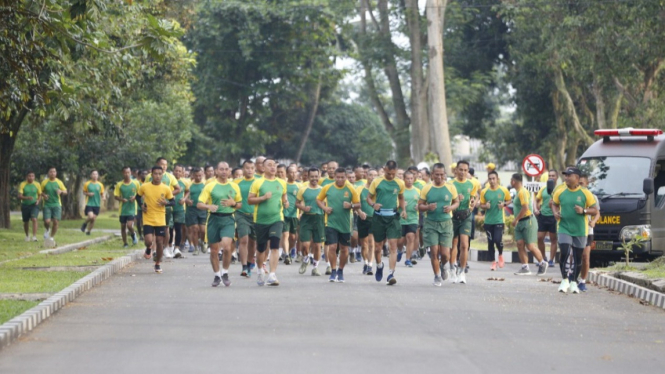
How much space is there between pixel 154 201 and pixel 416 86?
993 inches

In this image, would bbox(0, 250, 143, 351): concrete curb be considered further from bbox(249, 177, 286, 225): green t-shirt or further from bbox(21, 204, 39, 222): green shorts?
bbox(21, 204, 39, 222): green shorts

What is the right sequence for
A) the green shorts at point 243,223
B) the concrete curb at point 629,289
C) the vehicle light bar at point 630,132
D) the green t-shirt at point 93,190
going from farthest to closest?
1. the green t-shirt at point 93,190
2. the vehicle light bar at point 630,132
3. the green shorts at point 243,223
4. the concrete curb at point 629,289

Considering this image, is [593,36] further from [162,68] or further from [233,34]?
[233,34]

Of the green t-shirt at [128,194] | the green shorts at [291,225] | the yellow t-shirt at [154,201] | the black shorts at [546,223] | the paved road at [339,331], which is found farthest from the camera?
the green t-shirt at [128,194]

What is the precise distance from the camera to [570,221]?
16.2m

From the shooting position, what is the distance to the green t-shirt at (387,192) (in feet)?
56.1

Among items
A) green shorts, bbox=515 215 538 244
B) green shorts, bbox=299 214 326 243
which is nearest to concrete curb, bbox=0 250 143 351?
green shorts, bbox=299 214 326 243

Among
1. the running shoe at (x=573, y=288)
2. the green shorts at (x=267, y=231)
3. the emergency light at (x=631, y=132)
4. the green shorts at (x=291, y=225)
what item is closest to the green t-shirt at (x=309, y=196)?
the green shorts at (x=291, y=225)

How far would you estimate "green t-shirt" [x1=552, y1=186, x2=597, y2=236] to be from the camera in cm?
1608

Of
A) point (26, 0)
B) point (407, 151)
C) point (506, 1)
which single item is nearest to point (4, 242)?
point (26, 0)

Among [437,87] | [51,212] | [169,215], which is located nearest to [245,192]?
[169,215]

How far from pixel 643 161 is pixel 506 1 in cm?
2136

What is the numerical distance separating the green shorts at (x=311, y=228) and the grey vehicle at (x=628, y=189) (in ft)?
16.6

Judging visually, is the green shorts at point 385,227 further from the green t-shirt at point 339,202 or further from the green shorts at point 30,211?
the green shorts at point 30,211
